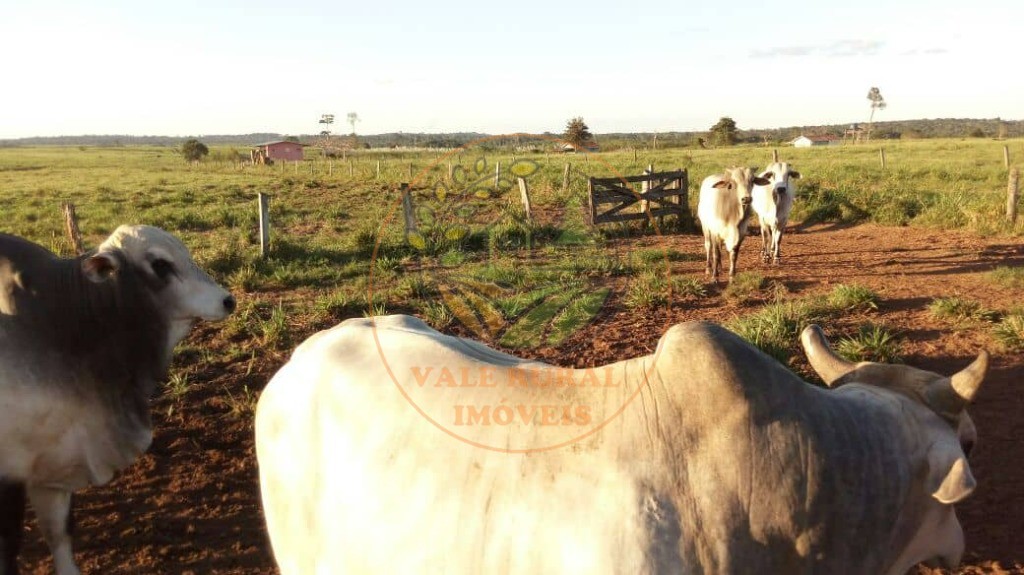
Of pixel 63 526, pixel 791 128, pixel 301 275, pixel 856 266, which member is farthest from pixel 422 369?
pixel 791 128

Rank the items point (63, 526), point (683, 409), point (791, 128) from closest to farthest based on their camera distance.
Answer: point (683, 409) < point (63, 526) < point (791, 128)

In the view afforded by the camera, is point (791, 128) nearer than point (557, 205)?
No

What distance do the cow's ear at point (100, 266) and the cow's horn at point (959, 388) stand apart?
422 cm

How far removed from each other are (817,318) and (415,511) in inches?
278

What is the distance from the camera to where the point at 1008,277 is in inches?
370

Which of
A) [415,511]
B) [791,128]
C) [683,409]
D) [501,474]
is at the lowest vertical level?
[415,511]

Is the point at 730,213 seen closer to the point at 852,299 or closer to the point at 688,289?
the point at 688,289

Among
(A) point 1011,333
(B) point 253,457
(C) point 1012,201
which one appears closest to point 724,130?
(C) point 1012,201

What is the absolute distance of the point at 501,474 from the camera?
1792mm

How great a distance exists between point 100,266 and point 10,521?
148 centimetres

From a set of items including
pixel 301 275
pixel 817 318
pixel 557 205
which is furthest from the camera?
pixel 557 205

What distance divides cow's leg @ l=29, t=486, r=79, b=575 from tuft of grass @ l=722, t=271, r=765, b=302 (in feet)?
25.9

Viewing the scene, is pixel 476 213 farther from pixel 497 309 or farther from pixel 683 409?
pixel 683 409

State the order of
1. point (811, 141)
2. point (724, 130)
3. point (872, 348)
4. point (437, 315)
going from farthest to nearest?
point (811, 141)
point (724, 130)
point (437, 315)
point (872, 348)
